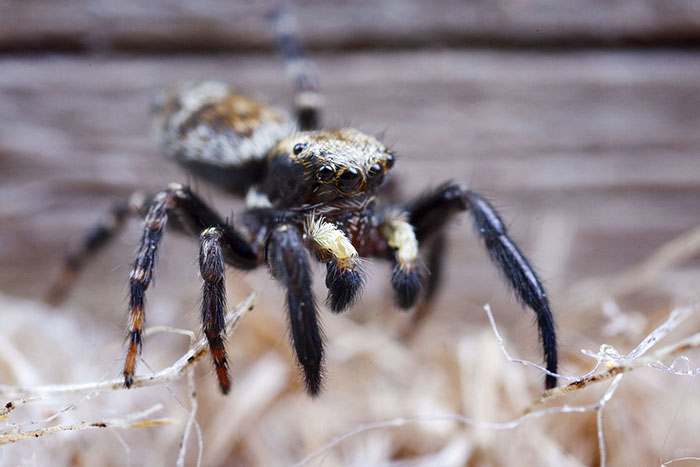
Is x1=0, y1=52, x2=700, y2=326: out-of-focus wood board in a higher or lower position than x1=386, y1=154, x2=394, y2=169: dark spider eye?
lower

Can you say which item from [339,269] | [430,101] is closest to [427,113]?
[430,101]

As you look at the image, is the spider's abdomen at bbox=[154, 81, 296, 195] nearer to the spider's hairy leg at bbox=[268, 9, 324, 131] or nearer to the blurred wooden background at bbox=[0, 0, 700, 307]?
the spider's hairy leg at bbox=[268, 9, 324, 131]

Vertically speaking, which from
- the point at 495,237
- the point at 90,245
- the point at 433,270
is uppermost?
the point at 495,237

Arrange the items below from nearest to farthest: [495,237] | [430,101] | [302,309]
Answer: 1. [302,309]
2. [495,237]
3. [430,101]

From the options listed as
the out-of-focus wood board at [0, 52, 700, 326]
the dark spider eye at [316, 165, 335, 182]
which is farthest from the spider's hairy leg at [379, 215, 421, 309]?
the out-of-focus wood board at [0, 52, 700, 326]

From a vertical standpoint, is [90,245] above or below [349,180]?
below

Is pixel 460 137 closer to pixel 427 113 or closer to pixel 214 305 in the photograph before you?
pixel 427 113

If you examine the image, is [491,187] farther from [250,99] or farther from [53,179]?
[53,179]

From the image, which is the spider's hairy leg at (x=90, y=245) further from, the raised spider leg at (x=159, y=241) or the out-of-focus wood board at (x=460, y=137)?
the raised spider leg at (x=159, y=241)
